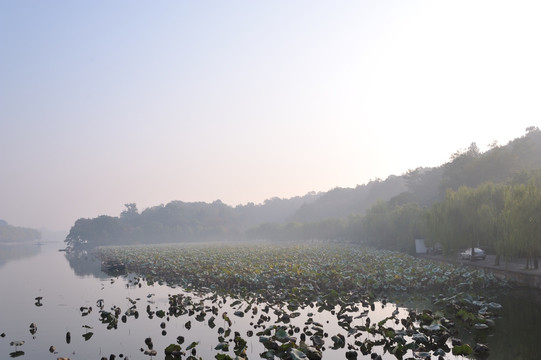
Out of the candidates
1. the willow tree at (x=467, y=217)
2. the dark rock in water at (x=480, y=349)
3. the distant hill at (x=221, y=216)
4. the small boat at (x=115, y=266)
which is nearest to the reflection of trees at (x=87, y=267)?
the small boat at (x=115, y=266)

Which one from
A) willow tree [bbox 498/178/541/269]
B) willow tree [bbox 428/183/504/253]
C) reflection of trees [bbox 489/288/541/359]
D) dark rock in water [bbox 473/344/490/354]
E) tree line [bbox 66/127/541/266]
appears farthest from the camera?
willow tree [bbox 428/183/504/253]

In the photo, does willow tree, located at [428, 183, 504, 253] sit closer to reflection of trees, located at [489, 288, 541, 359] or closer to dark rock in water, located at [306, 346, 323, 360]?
reflection of trees, located at [489, 288, 541, 359]

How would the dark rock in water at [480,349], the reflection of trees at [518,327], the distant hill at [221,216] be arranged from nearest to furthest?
the dark rock in water at [480,349] < the reflection of trees at [518,327] < the distant hill at [221,216]

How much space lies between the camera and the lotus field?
40.7ft

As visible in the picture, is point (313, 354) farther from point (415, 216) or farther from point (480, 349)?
point (415, 216)

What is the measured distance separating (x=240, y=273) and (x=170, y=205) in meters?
A: 139

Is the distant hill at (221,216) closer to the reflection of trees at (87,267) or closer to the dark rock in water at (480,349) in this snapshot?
the reflection of trees at (87,267)

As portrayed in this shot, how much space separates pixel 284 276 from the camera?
2366 centimetres

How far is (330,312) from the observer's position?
1773cm

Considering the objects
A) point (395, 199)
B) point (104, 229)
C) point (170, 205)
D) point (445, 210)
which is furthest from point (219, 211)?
point (445, 210)

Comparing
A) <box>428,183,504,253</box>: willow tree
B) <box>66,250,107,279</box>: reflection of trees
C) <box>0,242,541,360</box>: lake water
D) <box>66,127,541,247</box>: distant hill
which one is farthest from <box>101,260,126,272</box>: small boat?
<box>66,127,541,247</box>: distant hill

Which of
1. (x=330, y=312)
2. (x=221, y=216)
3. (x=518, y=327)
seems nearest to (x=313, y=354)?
(x=330, y=312)

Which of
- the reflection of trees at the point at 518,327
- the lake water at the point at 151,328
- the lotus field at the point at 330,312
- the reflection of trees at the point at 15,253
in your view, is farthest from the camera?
the reflection of trees at the point at 15,253

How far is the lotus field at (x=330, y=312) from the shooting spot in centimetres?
1239
